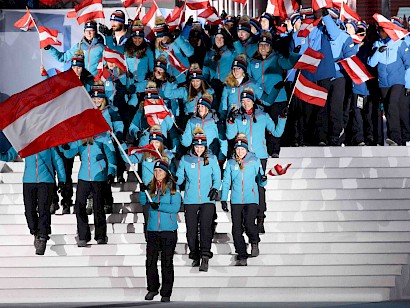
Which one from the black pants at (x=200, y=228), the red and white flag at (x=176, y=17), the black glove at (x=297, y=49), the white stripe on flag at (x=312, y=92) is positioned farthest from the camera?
the red and white flag at (x=176, y=17)

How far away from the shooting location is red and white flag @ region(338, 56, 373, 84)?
22844 millimetres

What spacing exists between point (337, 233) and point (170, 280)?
2.78 m

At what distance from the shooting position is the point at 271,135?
2256 centimetres

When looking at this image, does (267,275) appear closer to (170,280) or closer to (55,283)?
(170,280)

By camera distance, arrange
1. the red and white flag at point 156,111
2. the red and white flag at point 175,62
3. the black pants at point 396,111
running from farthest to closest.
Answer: the red and white flag at point 175,62 < the black pants at point 396,111 < the red and white flag at point 156,111

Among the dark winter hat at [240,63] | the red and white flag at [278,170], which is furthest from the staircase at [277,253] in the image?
the dark winter hat at [240,63]

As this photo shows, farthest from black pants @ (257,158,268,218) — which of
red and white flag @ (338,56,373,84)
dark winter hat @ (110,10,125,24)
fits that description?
dark winter hat @ (110,10,125,24)

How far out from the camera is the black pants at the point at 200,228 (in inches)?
802

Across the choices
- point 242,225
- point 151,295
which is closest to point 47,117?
point 151,295

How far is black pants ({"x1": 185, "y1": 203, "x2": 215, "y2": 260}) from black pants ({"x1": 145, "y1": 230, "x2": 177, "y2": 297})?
673 millimetres

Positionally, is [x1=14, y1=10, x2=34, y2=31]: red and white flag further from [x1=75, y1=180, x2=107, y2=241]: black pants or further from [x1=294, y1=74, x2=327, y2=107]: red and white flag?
[x1=294, y1=74, x2=327, y2=107]: red and white flag

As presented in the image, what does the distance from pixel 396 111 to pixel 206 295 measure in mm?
4964

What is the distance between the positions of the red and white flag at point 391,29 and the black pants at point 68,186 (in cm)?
541

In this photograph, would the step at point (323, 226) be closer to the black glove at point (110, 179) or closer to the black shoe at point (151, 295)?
the black glove at point (110, 179)
